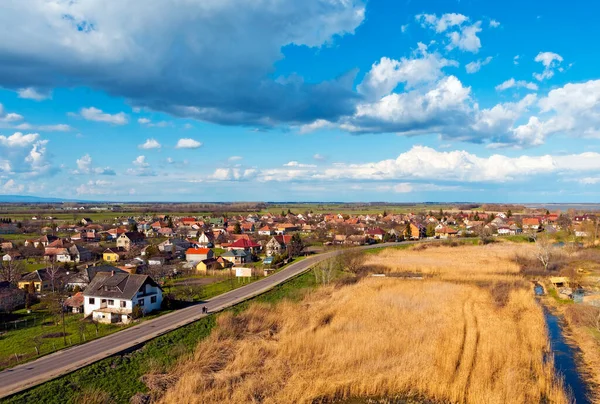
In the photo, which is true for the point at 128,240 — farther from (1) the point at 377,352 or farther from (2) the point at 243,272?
(1) the point at 377,352

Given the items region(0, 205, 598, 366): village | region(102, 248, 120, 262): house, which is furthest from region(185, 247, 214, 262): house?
region(102, 248, 120, 262): house

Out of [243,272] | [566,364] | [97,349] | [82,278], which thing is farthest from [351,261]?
[97,349]

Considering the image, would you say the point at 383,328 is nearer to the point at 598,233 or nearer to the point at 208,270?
the point at 208,270

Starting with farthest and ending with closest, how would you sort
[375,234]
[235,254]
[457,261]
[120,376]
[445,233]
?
[445,233], [375,234], [457,261], [235,254], [120,376]

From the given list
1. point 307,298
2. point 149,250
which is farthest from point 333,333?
point 149,250

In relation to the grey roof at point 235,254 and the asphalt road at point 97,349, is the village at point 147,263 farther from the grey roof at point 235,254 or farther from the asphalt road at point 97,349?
the asphalt road at point 97,349
